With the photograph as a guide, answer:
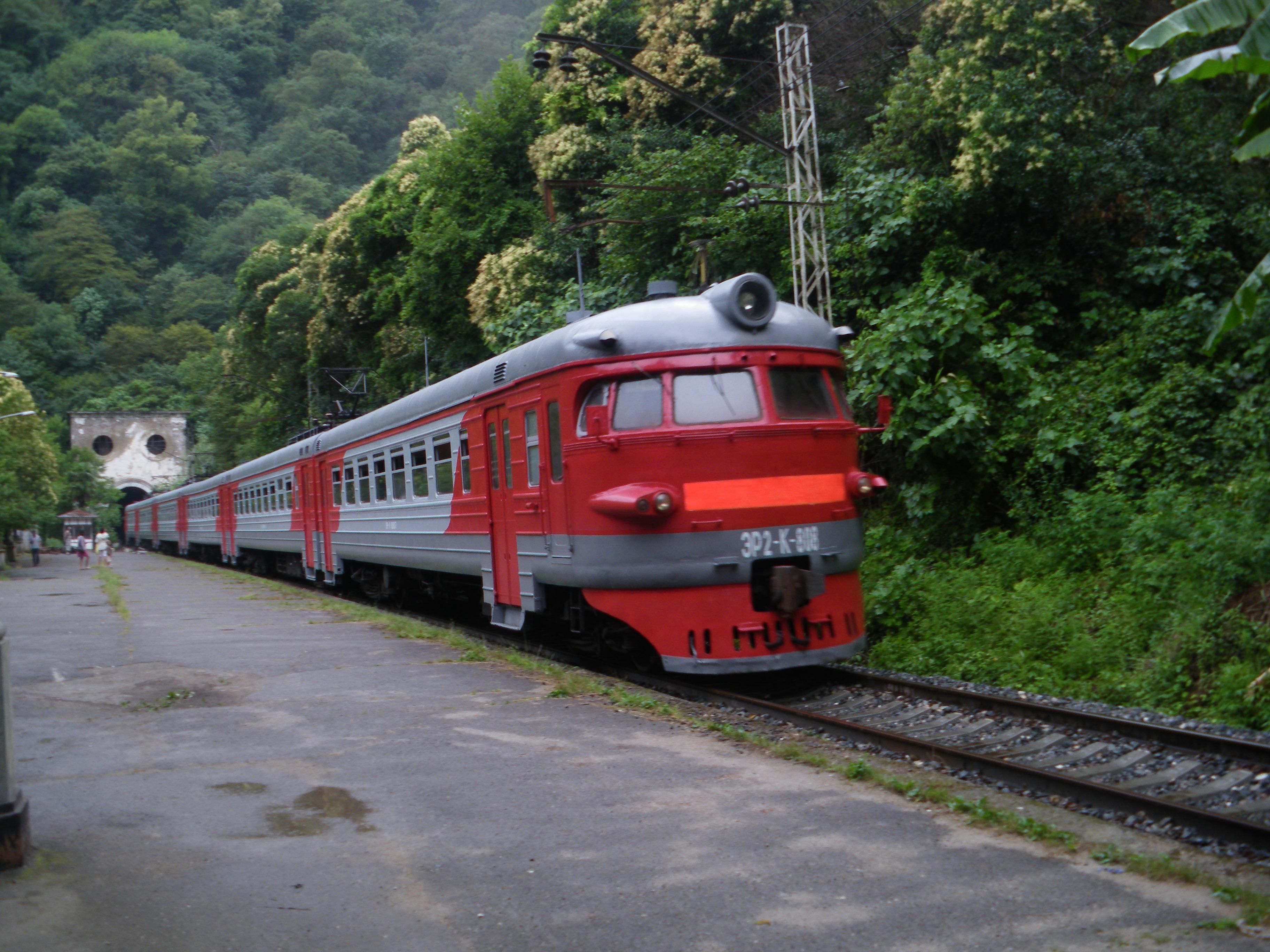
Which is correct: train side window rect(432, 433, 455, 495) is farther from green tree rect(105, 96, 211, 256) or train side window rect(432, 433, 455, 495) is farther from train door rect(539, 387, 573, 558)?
green tree rect(105, 96, 211, 256)

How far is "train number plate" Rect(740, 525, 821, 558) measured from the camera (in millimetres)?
8797

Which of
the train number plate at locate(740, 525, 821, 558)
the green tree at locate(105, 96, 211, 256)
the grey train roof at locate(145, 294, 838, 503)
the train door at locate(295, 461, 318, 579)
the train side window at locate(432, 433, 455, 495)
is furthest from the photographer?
the green tree at locate(105, 96, 211, 256)

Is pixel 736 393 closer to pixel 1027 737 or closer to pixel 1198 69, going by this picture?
pixel 1027 737

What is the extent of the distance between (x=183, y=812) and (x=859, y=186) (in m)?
14.0

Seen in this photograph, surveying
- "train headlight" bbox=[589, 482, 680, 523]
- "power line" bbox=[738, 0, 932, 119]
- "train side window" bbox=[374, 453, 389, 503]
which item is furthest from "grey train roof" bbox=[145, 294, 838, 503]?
"power line" bbox=[738, 0, 932, 119]

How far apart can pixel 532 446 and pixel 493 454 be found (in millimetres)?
1184

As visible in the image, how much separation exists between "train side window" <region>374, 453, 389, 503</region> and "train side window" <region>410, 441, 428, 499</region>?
1.45 m

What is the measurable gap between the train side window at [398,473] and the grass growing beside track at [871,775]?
8.57ft

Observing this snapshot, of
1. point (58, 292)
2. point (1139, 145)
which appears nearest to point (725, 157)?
point (1139, 145)

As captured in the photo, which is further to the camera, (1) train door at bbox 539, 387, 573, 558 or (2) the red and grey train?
(1) train door at bbox 539, 387, 573, 558

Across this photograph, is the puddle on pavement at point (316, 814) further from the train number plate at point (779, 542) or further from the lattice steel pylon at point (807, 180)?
the lattice steel pylon at point (807, 180)

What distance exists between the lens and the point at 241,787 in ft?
20.9

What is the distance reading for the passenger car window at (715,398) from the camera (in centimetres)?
901

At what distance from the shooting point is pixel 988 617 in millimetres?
10906
